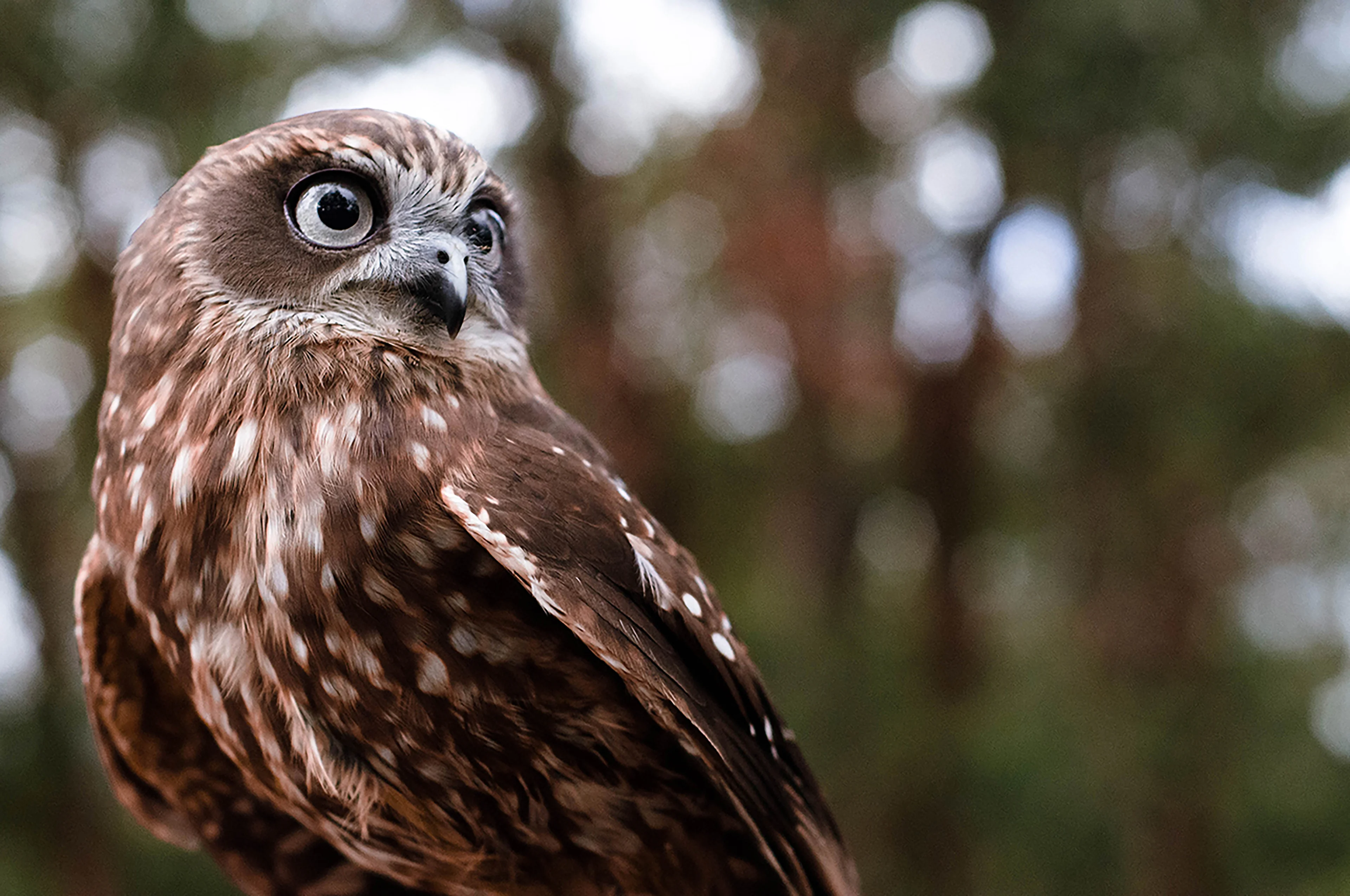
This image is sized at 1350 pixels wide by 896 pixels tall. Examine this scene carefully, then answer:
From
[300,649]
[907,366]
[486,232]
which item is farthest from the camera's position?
[907,366]

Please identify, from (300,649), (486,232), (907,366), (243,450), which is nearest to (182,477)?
(243,450)

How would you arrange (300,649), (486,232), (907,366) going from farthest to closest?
1. (907,366)
2. (486,232)
3. (300,649)

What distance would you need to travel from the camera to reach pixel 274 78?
434cm

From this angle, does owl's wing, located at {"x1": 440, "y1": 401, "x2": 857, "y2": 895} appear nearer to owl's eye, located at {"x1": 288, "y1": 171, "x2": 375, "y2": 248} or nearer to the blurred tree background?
owl's eye, located at {"x1": 288, "y1": 171, "x2": 375, "y2": 248}

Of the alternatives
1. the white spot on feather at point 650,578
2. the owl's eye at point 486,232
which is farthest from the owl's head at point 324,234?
the white spot on feather at point 650,578

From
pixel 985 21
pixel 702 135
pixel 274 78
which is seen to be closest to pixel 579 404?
pixel 702 135

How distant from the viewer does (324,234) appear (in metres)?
1.52

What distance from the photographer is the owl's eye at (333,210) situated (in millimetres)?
1500

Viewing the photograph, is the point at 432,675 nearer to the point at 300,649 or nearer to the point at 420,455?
the point at 300,649

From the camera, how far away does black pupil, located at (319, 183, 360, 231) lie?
1.52 m

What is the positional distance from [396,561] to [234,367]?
1.27 ft

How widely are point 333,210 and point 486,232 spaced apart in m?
0.33

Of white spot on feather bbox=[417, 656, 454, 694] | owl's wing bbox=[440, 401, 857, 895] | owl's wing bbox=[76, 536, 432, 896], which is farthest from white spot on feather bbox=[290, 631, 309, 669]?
owl's wing bbox=[76, 536, 432, 896]

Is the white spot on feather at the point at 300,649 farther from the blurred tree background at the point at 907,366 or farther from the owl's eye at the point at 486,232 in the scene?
the blurred tree background at the point at 907,366
